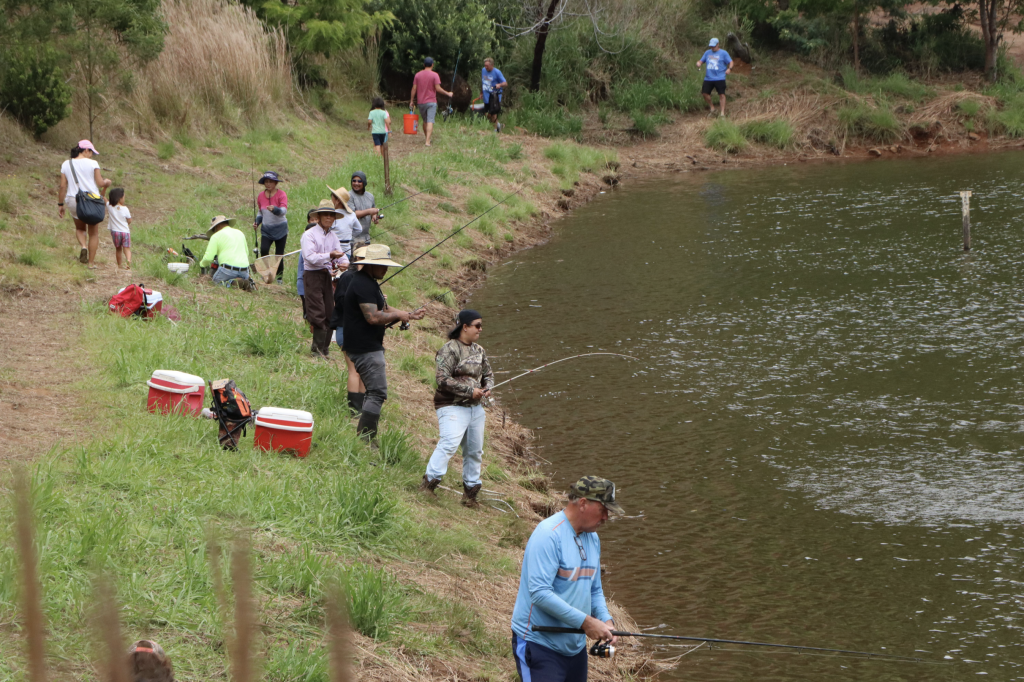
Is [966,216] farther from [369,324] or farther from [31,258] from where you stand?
[31,258]

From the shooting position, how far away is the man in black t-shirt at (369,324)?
28.1ft

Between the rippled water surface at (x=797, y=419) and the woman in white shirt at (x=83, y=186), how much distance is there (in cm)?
500

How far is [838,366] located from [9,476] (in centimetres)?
929

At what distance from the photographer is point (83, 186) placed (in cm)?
1248

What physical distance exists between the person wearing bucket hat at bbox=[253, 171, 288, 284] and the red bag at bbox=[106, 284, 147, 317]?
272 centimetres

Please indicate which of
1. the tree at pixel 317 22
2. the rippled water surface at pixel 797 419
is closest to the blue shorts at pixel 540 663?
the rippled water surface at pixel 797 419

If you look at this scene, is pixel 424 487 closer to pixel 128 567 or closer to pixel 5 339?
pixel 128 567

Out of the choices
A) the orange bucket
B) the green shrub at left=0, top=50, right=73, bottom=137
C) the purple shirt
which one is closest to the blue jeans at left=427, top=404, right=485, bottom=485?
the purple shirt

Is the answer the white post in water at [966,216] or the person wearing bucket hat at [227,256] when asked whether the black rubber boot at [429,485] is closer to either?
the person wearing bucket hat at [227,256]

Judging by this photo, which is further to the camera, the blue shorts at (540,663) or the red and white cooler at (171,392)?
the red and white cooler at (171,392)

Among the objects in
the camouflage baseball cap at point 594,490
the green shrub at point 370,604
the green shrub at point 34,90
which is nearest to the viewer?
the camouflage baseball cap at point 594,490

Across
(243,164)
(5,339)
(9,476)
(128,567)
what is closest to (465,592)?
(128,567)

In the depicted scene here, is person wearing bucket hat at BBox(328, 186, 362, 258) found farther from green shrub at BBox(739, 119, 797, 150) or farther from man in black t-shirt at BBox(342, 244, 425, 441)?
green shrub at BBox(739, 119, 797, 150)

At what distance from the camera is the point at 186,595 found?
5543mm
